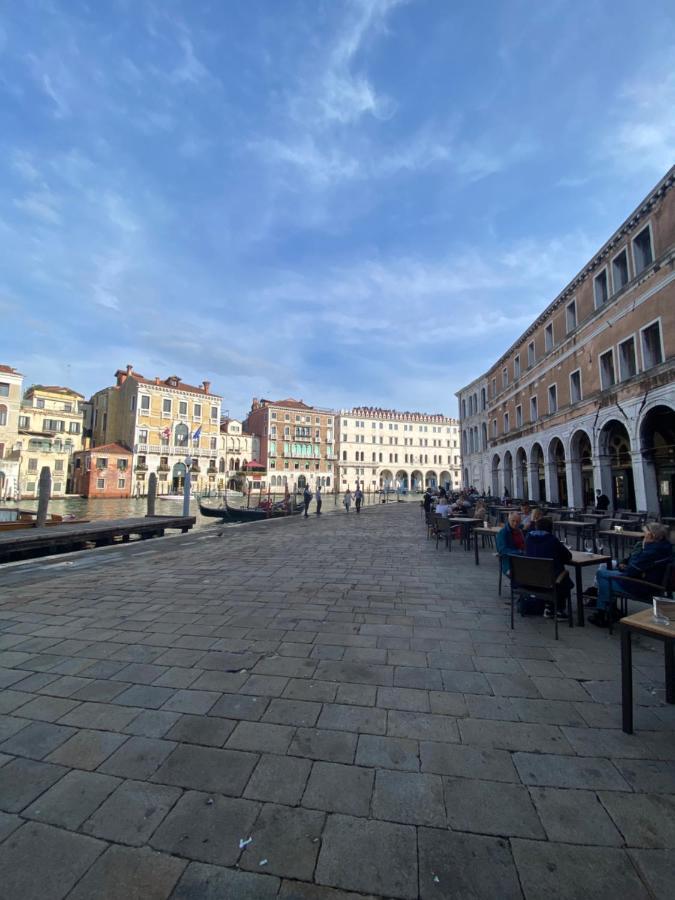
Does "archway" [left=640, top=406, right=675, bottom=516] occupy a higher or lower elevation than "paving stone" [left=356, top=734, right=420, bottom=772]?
higher

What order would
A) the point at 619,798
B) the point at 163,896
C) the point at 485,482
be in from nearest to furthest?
the point at 163,896
the point at 619,798
the point at 485,482

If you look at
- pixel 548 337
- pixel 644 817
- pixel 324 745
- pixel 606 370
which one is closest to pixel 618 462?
pixel 606 370

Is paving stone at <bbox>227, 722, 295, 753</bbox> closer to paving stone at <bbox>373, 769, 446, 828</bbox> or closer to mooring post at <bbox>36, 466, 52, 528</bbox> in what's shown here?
paving stone at <bbox>373, 769, 446, 828</bbox>

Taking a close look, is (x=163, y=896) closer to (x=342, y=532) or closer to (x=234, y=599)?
(x=234, y=599)

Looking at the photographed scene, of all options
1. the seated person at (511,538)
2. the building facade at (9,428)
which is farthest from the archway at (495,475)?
the building facade at (9,428)

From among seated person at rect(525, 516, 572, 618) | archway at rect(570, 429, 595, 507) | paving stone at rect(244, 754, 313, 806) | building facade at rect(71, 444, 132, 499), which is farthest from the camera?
building facade at rect(71, 444, 132, 499)

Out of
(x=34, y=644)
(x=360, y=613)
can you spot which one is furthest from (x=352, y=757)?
(x=34, y=644)

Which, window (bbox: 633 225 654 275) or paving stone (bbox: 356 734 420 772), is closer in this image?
paving stone (bbox: 356 734 420 772)

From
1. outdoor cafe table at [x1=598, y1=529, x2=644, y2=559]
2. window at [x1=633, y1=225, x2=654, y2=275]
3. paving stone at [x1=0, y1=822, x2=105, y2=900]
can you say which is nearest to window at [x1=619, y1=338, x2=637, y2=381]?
window at [x1=633, y1=225, x2=654, y2=275]

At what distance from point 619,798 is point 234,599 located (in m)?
4.62

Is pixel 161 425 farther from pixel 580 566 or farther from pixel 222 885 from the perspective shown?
pixel 222 885

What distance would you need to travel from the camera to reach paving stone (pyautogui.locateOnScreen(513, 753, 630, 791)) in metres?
2.11

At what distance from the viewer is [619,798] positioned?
6.59ft

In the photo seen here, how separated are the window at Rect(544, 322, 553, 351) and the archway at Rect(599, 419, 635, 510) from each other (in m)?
7.03
